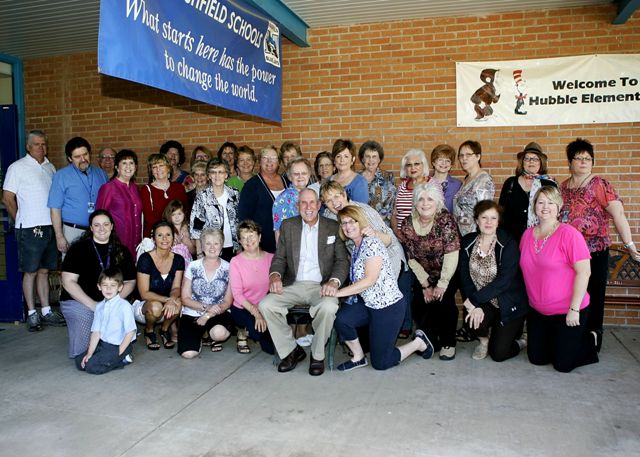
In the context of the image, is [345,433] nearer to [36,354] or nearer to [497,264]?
[497,264]

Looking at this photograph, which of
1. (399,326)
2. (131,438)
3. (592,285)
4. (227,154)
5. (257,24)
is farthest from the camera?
(227,154)

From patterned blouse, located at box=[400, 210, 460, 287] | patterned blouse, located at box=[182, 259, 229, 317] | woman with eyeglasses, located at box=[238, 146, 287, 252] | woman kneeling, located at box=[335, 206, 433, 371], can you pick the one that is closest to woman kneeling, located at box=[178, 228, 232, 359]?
patterned blouse, located at box=[182, 259, 229, 317]

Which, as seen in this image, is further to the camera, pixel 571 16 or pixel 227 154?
pixel 227 154

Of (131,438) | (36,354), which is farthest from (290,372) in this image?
(36,354)

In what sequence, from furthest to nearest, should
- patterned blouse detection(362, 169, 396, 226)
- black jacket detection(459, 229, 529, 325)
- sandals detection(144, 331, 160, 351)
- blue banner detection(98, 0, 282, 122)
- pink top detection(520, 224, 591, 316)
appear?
patterned blouse detection(362, 169, 396, 226) → sandals detection(144, 331, 160, 351) → black jacket detection(459, 229, 529, 325) → pink top detection(520, 224, 591, 316) → blue banner detection(98, 0, 282, 122)

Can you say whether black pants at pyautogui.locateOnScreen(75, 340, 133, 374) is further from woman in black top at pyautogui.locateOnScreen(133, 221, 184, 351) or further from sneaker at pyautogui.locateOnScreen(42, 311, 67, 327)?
sneaker at pyautogui.locateOnScreen(42, 311, 67, 327)

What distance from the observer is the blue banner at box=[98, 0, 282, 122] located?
3238 millimetres

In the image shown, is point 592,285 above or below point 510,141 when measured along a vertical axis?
below

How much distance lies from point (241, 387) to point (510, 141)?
3985 millimetres

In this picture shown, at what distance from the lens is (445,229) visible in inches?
178

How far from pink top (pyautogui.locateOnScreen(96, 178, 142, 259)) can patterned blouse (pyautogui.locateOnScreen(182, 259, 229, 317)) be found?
84 cm

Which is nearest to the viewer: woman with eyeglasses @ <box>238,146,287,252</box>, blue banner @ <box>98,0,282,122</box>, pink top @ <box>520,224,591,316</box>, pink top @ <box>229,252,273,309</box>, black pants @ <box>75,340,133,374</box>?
blue banner @ <box>98,0,282,122</box>

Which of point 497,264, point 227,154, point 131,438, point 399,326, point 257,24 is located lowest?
point 131,438

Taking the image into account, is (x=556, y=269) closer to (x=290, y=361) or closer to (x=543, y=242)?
(x=543, y=242)
